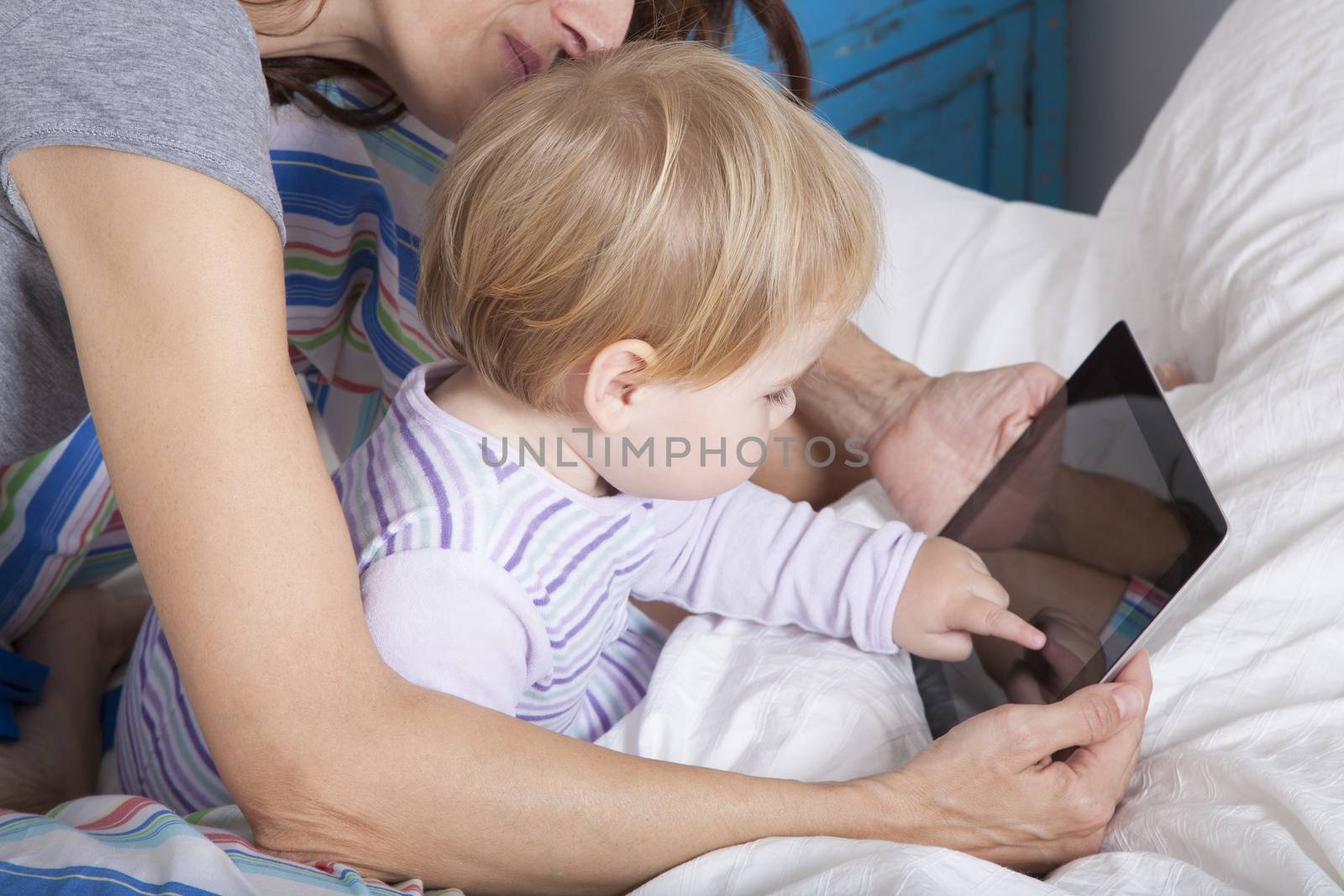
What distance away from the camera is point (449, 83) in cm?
88

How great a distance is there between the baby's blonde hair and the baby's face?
0.02 m

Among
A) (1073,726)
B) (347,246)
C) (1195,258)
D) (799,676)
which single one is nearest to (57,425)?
(347,246)

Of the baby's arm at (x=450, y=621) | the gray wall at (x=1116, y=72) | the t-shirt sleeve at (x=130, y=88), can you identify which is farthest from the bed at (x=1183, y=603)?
the gray wall at (x=1116, y=72)

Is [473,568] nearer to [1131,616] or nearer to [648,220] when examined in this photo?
[648,220]

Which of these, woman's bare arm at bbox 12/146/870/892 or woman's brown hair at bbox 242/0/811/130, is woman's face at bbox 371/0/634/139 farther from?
woman's bare arm at bbox 12/146/870/892

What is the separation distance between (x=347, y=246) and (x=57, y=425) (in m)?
0.41

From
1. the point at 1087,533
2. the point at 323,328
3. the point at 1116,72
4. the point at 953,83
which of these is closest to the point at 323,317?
the point at 323,328

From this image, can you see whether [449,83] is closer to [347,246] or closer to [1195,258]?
[347,246]

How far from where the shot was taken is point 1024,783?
2.20 feet

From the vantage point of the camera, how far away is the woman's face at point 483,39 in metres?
0.84

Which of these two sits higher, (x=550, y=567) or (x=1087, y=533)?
(x=1087, y=533)

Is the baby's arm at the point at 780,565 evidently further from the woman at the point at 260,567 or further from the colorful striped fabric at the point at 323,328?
the colorful striped fabric at the point at 323,328

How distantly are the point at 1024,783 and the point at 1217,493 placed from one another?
27 centimetres

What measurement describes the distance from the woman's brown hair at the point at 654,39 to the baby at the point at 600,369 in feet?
0.90
